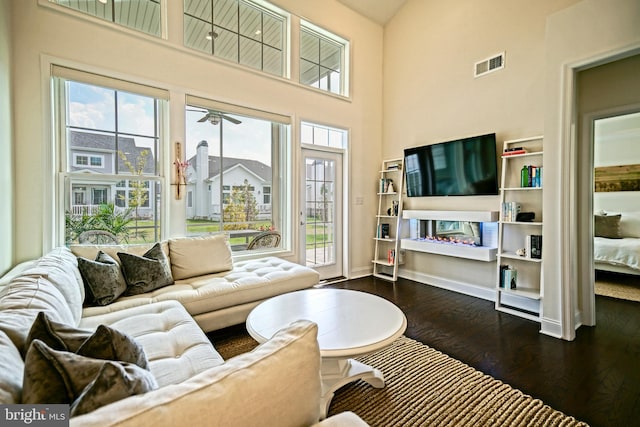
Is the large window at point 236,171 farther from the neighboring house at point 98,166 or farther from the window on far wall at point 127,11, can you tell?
the window on far wall at point 127,11

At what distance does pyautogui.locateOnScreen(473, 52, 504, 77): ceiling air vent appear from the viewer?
11.3 feet

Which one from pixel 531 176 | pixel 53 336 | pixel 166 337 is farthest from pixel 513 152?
pixel 53 336

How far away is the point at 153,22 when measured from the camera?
2998 millimetres

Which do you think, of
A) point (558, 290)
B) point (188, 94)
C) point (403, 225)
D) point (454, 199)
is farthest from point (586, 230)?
point (188, 94)

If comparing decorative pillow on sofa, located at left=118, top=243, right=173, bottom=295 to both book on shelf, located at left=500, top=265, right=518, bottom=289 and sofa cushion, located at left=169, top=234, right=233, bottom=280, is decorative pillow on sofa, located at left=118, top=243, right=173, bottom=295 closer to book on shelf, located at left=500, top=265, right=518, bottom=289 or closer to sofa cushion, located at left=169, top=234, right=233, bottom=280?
sofa cushion, located at left=169, top=234, right=233, bottom=280

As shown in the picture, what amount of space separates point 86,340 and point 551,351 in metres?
3.09

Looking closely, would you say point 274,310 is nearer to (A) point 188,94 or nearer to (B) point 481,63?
(A) point 188,94

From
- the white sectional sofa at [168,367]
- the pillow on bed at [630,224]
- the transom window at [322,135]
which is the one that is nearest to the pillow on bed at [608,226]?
the pillow on bed at [630,224]

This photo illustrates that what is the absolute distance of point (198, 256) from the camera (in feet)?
9.20

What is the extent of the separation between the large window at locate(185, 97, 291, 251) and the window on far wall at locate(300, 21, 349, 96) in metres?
0.98

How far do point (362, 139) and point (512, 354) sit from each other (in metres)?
3.47

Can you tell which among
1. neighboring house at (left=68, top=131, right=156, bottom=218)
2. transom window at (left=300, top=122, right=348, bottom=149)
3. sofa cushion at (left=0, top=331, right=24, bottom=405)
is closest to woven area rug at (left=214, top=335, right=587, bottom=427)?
sofa cushion at (left=0, top=331, right=24, bottom=405)

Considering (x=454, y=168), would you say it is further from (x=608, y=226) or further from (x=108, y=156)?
(x=108, y=156)

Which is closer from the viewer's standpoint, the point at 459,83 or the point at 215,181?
the point at 215,181
